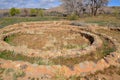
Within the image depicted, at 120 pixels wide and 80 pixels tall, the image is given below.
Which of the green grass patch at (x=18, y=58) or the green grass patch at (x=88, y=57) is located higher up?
the green grass patch at (x=18, y=58)

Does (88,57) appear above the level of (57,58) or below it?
below

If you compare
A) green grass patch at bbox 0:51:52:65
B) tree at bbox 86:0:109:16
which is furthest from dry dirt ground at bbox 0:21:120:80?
tree at bbox 86:0:109:16

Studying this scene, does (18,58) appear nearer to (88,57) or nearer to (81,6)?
(88,57)

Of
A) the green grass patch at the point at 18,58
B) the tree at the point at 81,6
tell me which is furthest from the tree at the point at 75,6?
the green grass patch at the point at 18,58

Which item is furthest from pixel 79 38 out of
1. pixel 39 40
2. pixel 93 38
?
pixel 39 40

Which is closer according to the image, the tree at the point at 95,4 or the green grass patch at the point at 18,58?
the green grass patch at the point at 18,58

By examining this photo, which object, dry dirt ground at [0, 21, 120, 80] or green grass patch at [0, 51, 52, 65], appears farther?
green grass patch at [0, 51, 52, 65]

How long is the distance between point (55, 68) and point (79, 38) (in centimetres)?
853

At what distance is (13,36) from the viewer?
18.3 meters

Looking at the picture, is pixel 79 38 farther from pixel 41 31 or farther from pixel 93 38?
pixel 41 31

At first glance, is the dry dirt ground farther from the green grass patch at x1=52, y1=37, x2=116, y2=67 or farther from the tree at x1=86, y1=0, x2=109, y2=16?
the tree at x1=86, y1=0, x2=109, y2=16

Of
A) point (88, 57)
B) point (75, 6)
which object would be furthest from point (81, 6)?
point (88, 57)

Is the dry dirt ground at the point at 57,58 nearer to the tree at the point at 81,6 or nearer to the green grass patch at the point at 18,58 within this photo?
the green grass patch at the point at 18,58

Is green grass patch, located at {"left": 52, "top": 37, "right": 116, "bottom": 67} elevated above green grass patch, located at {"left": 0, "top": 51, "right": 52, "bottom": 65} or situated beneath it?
situated beneath
